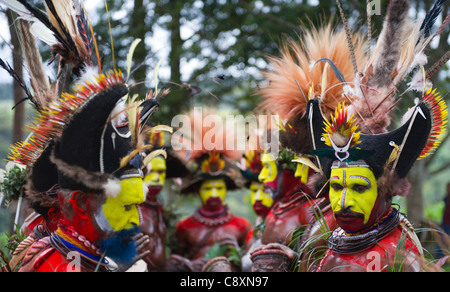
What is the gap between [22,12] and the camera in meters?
2.81

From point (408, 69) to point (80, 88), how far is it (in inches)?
83.1

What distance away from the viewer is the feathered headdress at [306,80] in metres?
3.78

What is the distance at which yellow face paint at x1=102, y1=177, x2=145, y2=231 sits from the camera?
2832 millimetres

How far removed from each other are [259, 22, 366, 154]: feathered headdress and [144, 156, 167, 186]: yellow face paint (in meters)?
1.72

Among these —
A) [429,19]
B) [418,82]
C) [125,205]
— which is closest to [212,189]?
[125,205]

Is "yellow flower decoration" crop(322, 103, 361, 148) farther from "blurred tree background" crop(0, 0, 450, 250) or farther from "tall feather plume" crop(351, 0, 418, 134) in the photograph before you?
"blurred tree background" crop(0, 0, 450, 250)

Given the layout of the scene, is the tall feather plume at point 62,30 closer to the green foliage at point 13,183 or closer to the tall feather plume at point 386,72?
the green foliage at point 13,183

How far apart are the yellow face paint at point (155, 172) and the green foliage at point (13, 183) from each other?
182cm

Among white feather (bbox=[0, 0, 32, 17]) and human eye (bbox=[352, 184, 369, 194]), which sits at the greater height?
white feather (bbox=[0, 0, 32, 17])

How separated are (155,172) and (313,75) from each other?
7.90 feet

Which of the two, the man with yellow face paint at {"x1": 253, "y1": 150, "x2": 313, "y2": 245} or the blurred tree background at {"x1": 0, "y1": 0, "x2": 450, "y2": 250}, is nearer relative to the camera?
the man with yellow face paint at {"x1": 253, "y1": 150, "x2": 313, "y2": 245}

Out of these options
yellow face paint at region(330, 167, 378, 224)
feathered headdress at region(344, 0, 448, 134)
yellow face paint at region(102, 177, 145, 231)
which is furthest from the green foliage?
feathered headdress at region(344, 0, 448, 134)
